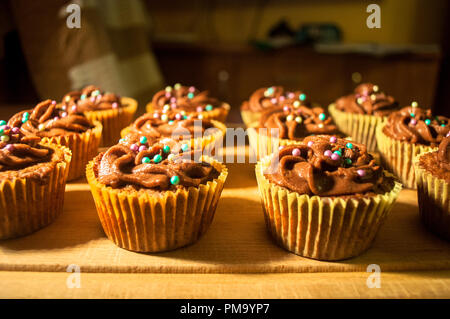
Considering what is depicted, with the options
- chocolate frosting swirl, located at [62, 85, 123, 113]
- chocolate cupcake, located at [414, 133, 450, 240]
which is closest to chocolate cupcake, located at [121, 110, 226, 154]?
chocolate frosting swirl, located at [62, 85, 123, 113]

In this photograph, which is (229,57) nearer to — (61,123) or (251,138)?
(251,138)

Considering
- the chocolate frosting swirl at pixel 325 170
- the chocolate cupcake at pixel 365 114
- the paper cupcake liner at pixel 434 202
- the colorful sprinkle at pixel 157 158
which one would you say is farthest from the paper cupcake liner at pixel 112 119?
the paper cupcake liner at pixel 434 202

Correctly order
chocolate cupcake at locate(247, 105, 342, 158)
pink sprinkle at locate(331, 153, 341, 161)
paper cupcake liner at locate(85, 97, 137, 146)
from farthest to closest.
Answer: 1. paper cupcake liner at locate(85, 97, 137, 146)
2. chocolate cupcake at locate(247, 105, 342, 158)
3. pink sprinkle at locate(331, 153, 341, 161)

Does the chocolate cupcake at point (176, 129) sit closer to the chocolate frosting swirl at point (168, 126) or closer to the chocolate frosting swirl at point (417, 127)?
the chocolate frosting swirl at point (168, 126)

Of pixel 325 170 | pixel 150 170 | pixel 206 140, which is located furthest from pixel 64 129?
pixel 325 170

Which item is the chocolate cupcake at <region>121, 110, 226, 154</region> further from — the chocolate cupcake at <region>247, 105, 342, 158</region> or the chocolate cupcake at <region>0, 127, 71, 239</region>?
the chocolate cupcake at <region>0, 127, 71, 239</region>

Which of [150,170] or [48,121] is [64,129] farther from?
[150,170]

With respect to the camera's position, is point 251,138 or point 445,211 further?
point 251,138
